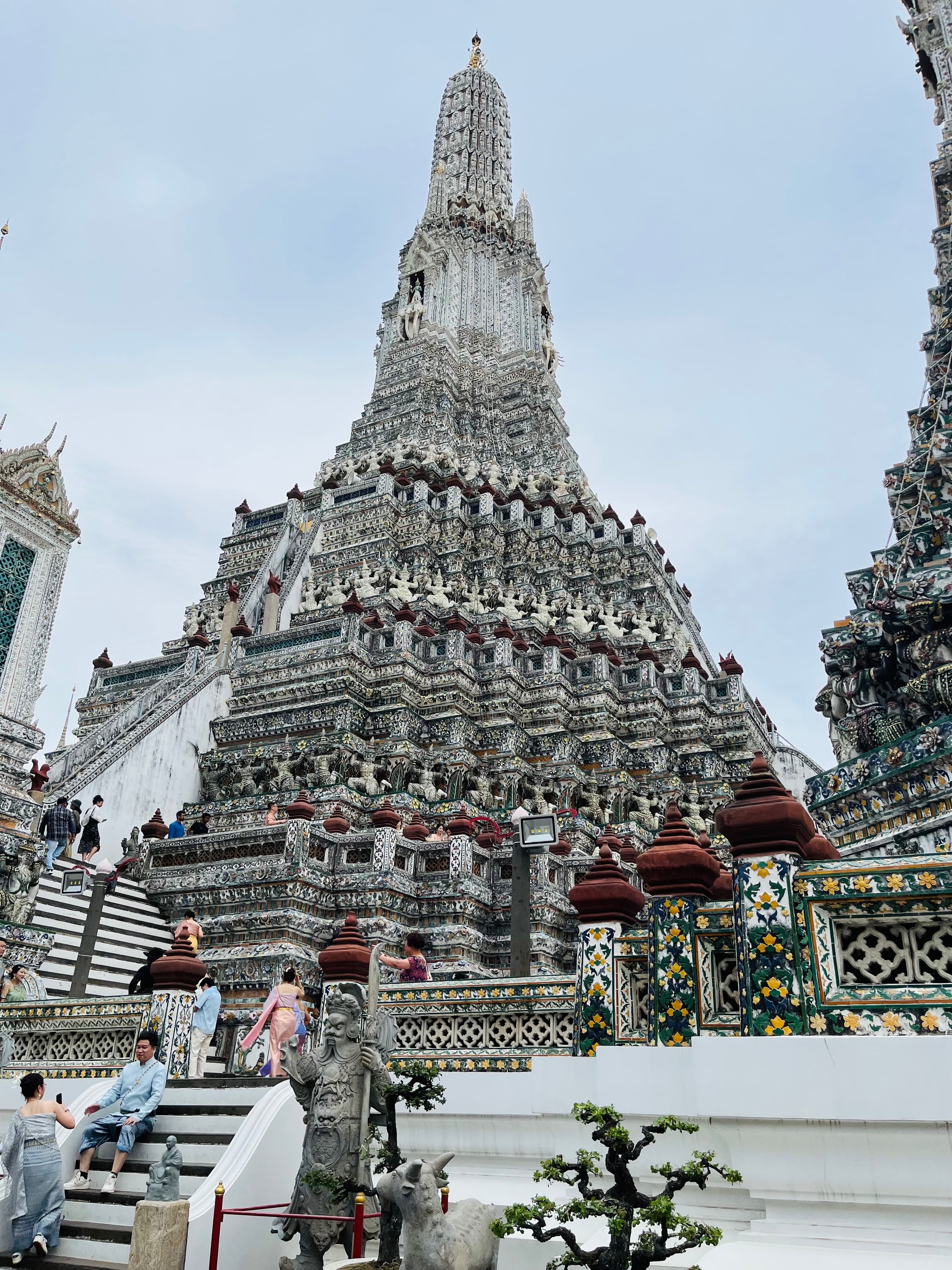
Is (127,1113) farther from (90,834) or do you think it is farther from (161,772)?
(161,772)

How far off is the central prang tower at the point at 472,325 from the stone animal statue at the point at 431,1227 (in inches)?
1266

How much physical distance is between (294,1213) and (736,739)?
2171cm

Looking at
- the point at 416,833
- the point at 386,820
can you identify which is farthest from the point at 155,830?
the point at 416,833

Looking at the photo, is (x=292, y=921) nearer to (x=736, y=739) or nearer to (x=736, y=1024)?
(x=736, y=1024)

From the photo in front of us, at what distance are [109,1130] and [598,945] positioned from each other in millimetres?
4197

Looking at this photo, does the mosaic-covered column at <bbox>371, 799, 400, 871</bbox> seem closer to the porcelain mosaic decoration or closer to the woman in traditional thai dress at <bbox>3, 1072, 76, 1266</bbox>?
the porcelain mosaic decoration

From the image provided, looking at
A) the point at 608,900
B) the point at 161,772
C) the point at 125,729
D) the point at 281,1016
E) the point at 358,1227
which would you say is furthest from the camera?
the point at 125,729

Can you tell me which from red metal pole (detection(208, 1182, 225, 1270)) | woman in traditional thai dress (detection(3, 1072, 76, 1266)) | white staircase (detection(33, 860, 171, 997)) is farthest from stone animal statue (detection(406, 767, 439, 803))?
red metal pole (detection(208, 1182, 225, 1270))

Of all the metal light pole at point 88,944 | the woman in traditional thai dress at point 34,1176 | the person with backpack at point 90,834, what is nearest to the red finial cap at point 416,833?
the metal light pole at point 88,944

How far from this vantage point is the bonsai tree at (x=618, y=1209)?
15.0 feet

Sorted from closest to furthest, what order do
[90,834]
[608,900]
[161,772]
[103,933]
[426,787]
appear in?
[608,900], [103,933], [90,834], [426,787], [161,772]

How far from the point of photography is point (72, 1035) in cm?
1000

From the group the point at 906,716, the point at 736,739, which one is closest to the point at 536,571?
the point at 736,739

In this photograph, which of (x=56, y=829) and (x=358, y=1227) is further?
(x=56, y=829)
